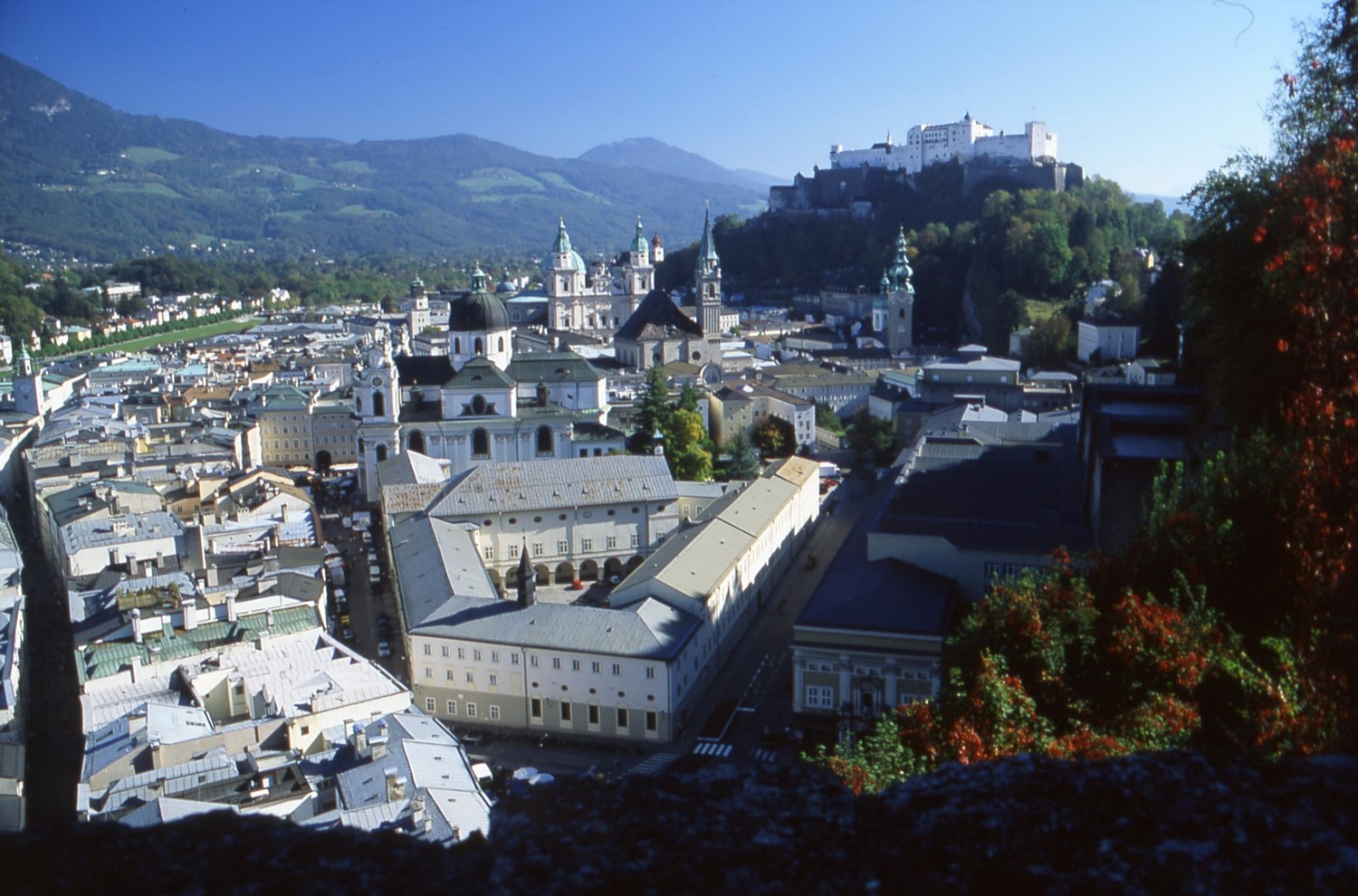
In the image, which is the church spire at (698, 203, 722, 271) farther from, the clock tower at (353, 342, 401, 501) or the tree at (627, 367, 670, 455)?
the clock tower at (353, 342, 401, 501)

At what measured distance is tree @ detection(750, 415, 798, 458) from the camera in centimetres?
4331

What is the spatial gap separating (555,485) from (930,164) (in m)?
65.6

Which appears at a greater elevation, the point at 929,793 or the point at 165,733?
the point at 929,793

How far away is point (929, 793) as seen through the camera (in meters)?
3.93

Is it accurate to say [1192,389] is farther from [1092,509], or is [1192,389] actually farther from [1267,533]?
[1267,533]

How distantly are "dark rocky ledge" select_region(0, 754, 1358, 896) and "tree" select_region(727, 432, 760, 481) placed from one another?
34.1m

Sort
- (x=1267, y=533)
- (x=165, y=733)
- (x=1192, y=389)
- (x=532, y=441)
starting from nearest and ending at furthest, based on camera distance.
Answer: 1. (x=1267, y=533)
2. (x=165, y=733)
3. (x=1192, y=389)
4. (x=532, y=441)

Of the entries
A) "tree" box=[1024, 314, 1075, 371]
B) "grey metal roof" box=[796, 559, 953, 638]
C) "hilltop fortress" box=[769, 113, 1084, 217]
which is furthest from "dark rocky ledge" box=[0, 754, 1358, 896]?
"hilltop fortress" box=[769, 113, 1084, 217]

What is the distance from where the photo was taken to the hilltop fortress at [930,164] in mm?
78562

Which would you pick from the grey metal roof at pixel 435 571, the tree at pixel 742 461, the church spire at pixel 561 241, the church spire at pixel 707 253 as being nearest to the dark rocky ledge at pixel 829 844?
the grey metal roof at pixel 435 571

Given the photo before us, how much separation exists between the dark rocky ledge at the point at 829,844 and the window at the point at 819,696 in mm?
15645

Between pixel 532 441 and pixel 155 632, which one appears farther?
pixel 532 441

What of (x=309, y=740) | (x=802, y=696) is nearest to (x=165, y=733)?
(x=309, y=740)

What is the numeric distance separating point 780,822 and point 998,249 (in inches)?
2478
